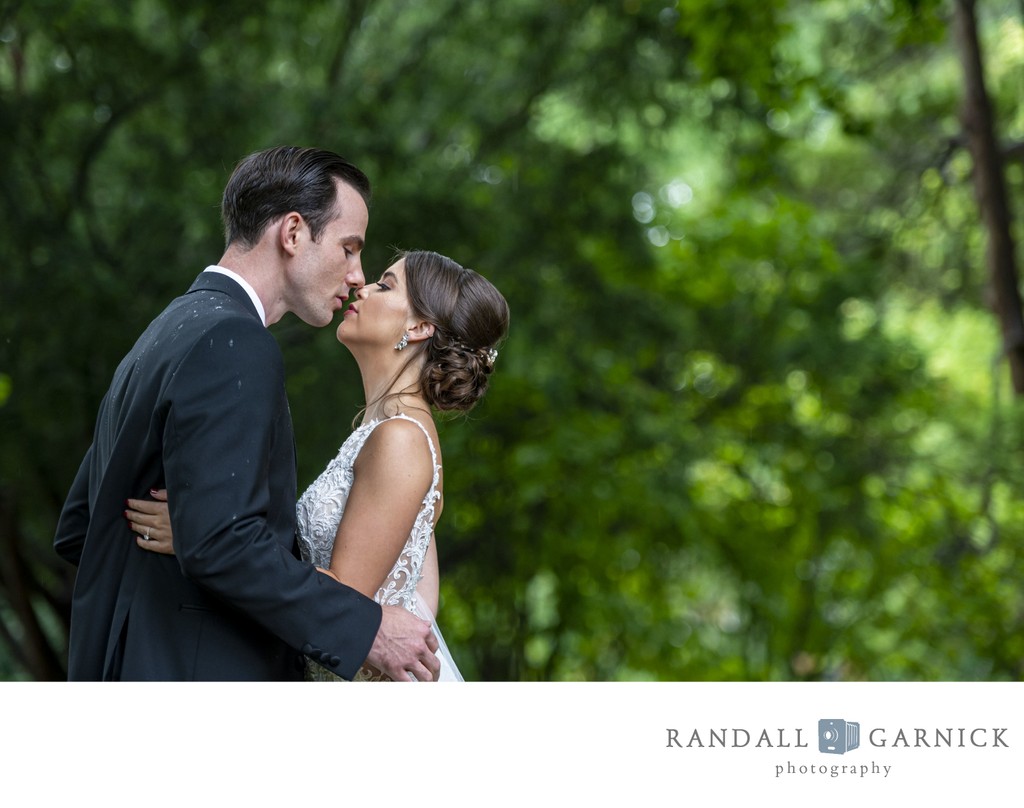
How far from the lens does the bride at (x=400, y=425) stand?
235 cm

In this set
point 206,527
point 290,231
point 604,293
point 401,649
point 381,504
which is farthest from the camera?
point 604,293

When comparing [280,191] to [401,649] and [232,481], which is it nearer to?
[232,481]

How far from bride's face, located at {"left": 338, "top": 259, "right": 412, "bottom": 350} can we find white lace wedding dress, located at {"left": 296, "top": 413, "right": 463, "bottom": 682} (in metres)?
0.20

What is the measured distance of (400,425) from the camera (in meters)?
2.44

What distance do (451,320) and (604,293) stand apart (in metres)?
4.99

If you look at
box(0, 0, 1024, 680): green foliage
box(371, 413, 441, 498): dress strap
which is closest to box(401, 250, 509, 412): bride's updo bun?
box(371, 413, 441, 498): dress strap

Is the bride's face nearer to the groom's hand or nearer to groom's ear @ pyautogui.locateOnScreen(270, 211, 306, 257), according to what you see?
groom's ear @ pyautogui.locateOnScreen(270, 211, 306, 257)

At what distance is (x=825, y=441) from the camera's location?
8.26m

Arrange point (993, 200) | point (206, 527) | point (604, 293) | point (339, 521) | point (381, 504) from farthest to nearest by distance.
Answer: point (604, 293) < point (993, 200) < point (339, 521) < point (381, 504) < point (206, 527)

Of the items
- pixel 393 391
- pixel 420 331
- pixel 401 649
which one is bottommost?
pixel 401 649

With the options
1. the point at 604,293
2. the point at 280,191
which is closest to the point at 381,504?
the point at 280,191

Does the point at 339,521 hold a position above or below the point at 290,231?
below
